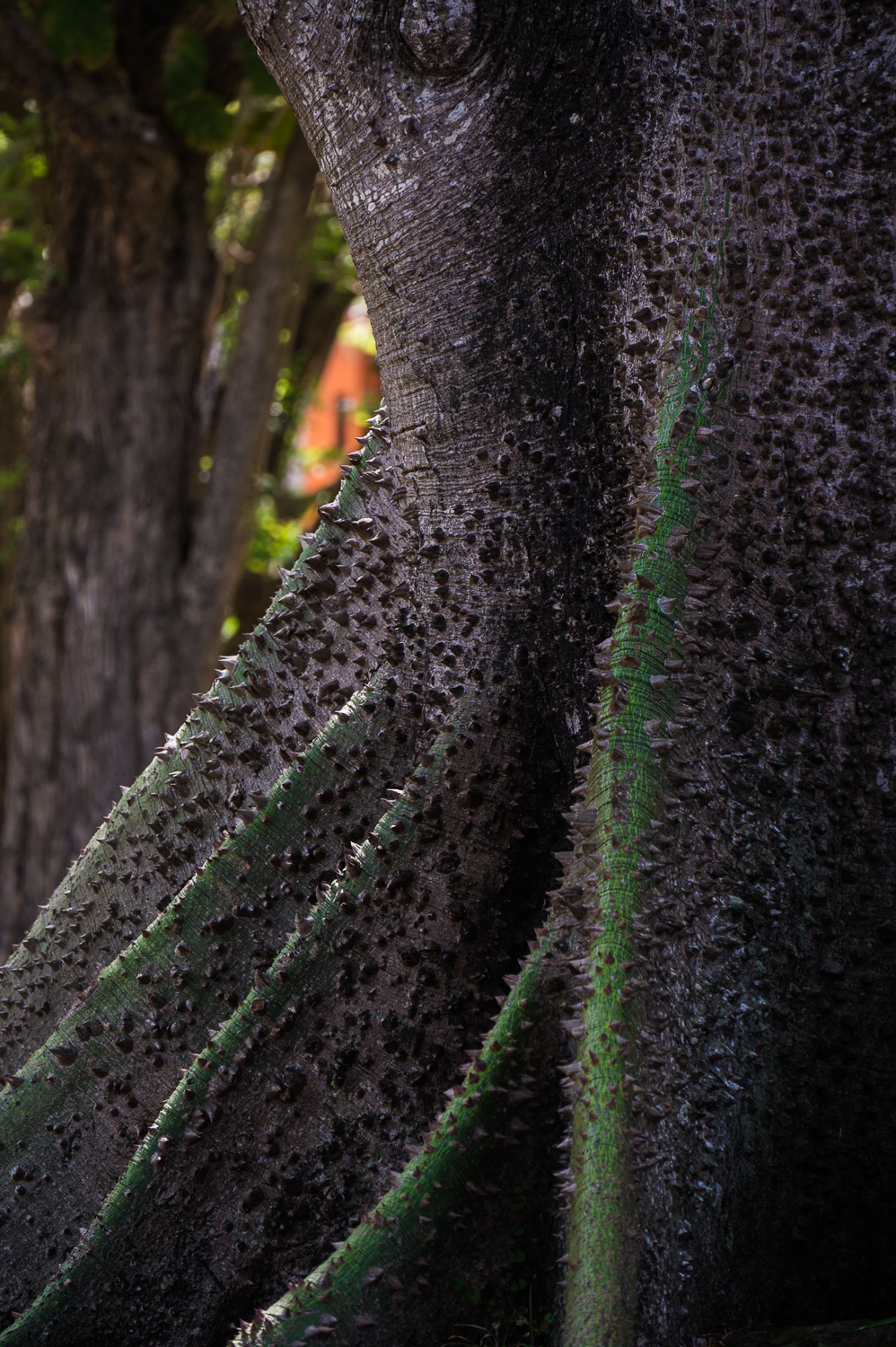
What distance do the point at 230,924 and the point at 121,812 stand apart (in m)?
0.52

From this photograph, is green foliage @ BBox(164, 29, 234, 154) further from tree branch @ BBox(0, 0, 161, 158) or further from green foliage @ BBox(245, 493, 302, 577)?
green foliage @ BBox(245, 493, 302, 577)

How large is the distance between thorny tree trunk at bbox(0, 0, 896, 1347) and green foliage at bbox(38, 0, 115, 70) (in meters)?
3.20

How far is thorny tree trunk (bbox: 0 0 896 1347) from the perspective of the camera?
74.1 inches

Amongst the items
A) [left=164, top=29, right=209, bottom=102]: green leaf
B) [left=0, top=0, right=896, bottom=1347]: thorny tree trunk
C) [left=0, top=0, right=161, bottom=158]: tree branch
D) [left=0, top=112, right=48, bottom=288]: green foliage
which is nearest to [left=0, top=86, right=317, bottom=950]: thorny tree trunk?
[left=0, top=0, right=161, bottom=158]: tree branch

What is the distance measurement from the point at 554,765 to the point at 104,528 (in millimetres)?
4360

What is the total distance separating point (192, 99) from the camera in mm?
5512

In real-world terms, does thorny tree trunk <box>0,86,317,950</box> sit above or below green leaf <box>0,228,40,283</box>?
below

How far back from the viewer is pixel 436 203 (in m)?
2.24

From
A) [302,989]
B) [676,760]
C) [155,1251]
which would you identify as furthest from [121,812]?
[676,760]

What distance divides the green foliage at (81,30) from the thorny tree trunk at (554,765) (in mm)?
3201

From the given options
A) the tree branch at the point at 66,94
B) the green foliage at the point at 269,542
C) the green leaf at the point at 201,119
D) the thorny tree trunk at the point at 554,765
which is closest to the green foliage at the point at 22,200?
the tree branch at the point at 66,94

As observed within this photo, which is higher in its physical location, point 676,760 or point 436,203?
point 436,203

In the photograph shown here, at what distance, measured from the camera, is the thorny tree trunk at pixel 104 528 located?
596cm

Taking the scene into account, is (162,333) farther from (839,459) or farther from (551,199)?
(839,459)
